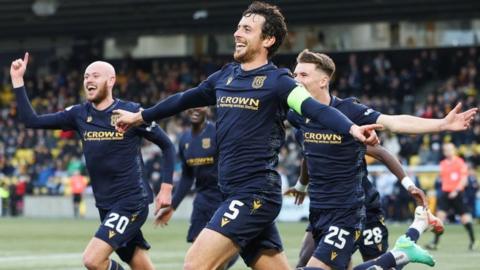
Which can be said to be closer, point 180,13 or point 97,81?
point 97,81

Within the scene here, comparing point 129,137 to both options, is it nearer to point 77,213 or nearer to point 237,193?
point 237,193

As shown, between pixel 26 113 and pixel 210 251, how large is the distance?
3.30 m

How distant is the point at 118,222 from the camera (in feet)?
36.9

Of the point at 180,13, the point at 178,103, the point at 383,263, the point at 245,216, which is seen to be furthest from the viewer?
the point at 180,13

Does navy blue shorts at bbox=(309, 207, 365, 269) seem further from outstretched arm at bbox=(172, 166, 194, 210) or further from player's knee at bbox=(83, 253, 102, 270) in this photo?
outstretched arm at bbox=(172, 166, 194, 210)

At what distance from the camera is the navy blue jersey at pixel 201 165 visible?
15.6 m

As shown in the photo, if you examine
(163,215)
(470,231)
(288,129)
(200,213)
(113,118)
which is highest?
(113,118)

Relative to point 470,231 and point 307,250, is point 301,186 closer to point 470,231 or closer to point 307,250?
point 307,250

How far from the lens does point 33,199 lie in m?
42.7

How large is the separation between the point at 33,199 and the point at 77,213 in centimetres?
265

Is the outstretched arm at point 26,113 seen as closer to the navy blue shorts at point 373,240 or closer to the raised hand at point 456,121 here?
the navy blue shorts at point 373,240

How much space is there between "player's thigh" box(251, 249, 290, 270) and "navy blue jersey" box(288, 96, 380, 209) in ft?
3.65

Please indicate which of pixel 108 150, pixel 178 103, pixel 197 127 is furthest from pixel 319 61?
pixel 197 127

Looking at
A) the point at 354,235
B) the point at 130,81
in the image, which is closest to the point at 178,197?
the point at 354,235
